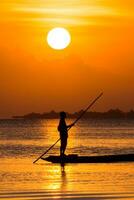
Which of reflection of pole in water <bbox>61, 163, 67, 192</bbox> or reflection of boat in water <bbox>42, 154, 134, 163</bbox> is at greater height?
reflection of boat in water <bbox>42, 154, 134, 163</bbox>

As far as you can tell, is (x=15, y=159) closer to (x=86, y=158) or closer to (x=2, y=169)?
(x=86, y=158)

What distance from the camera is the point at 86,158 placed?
100ft

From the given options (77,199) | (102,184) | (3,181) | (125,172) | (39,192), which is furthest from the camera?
(125,172)

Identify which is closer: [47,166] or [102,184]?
[102,184]

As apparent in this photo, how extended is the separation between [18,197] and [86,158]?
1253 centimetres

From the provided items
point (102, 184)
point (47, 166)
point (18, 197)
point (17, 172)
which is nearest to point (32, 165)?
point (47, 166)

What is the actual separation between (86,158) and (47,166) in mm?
1965

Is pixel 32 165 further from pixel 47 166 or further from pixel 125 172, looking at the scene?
pixel 125 172

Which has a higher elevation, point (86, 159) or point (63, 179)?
point (86, 159)

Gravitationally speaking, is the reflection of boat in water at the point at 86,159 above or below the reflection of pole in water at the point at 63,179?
above

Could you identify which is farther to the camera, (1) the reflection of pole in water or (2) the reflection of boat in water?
(2) the reflection of boat in water

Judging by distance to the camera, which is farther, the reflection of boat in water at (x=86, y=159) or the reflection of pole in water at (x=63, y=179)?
the reflection of boat in water at (x=86, y=159)

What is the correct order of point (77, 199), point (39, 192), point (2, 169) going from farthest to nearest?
1. point (2, 169)
2. point (39, 192)
3. point (77, 199)

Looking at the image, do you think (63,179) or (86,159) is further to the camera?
(86,159)
